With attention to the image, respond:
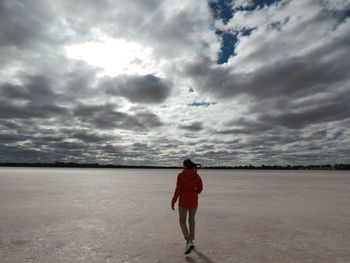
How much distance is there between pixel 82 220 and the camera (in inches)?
432

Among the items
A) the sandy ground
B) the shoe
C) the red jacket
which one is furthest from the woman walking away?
the sandy ground

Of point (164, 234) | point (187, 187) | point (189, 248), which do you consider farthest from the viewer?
point (164, 234)

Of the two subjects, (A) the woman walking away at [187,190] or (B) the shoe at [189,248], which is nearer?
(B) the shoe at [189,248]

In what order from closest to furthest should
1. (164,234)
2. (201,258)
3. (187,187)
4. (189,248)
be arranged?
(201,258)
(189,248)
(187,187)
(164,234)

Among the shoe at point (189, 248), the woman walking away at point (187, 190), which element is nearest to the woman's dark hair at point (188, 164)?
the woman walking away at point (187, 190)

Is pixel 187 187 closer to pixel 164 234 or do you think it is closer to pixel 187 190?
pixel 187 190

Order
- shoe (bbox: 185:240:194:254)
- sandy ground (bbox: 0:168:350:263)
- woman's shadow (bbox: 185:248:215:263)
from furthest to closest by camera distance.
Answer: shoe (bbox: 185:240:194:254), sandy ground (bbox: 0:168:350:263), woman's shadow (bbox: 185:248:215:263)

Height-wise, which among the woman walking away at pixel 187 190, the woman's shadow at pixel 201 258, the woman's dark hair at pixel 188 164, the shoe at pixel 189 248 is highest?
the woman's dark hair at pixel 188 164

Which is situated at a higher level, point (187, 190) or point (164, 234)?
point (187, 190)

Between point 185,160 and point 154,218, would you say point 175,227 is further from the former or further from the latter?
point 185,160

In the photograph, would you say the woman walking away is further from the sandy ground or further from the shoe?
the sandy ground

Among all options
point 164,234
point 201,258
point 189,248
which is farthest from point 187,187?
point 164,234

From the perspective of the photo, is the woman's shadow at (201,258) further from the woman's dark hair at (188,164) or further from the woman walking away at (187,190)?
the woman's dark hair at (188,164)

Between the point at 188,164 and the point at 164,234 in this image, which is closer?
the point at 188,164
